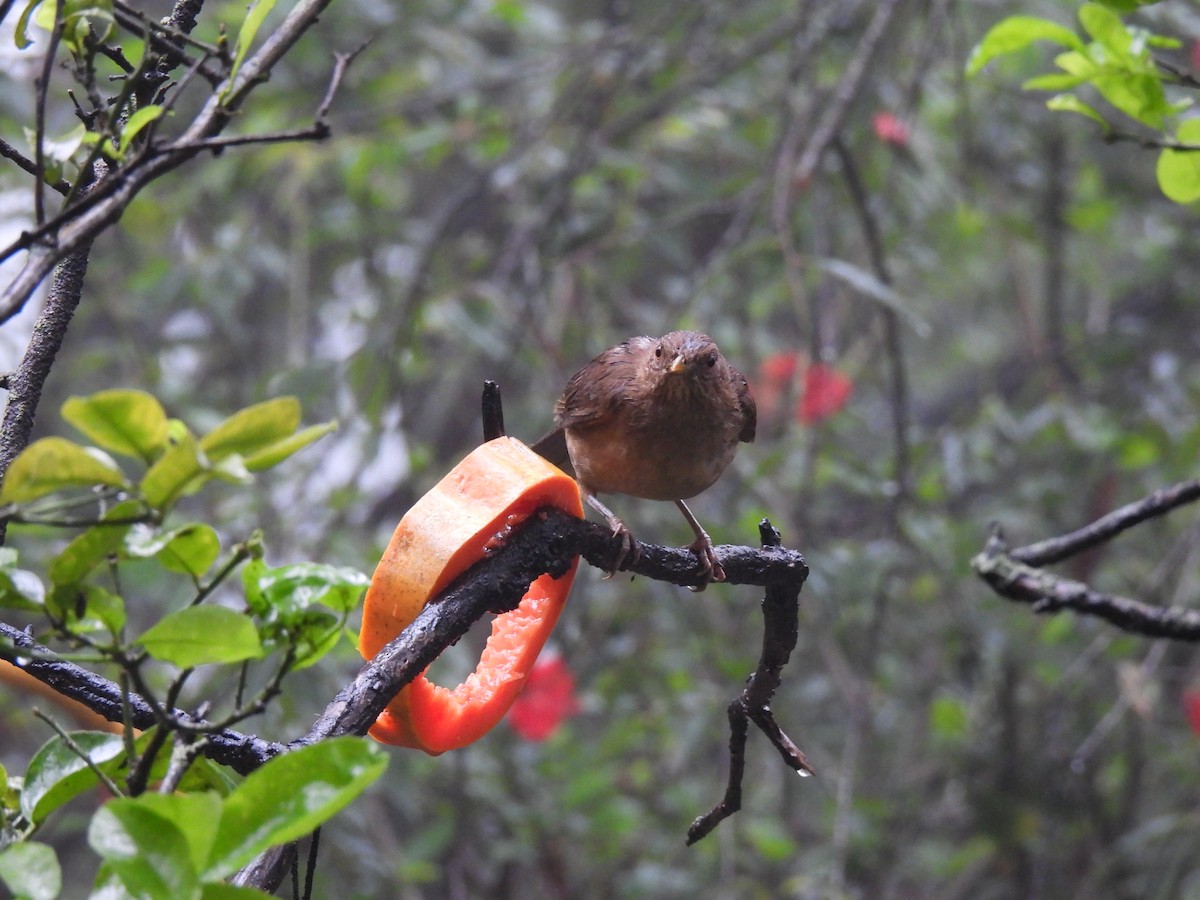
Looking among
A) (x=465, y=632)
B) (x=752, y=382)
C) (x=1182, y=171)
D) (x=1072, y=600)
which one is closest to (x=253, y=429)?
(x=465, y=632)

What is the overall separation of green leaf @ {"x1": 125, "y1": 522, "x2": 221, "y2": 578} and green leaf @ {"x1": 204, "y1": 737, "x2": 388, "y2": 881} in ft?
0.64

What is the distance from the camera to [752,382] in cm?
575

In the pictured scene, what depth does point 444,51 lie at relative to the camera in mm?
5742

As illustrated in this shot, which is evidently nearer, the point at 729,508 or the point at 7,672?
the point at 7,672

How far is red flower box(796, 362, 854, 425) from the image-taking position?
421 centimetres

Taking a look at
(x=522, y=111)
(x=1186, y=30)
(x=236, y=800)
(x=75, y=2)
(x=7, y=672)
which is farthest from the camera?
(x=522, y=111)

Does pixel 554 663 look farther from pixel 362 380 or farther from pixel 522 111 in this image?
pixel 522 111

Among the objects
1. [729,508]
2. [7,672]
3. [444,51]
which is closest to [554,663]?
[729,508]

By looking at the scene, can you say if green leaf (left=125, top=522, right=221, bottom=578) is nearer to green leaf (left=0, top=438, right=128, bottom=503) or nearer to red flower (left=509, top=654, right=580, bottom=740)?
green leaf (left=0, top=438, right=128, bottom=503)

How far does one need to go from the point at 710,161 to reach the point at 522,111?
3.27ft

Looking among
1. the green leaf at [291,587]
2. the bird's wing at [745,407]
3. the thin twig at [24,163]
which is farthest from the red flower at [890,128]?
the green leaf at [291,587]

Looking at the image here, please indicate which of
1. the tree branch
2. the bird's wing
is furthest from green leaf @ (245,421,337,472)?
the bird's wing

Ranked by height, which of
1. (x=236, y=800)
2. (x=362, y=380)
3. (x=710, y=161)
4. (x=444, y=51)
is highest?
(x=236, y=800)

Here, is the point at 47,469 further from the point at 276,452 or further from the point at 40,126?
the point at 40,126
